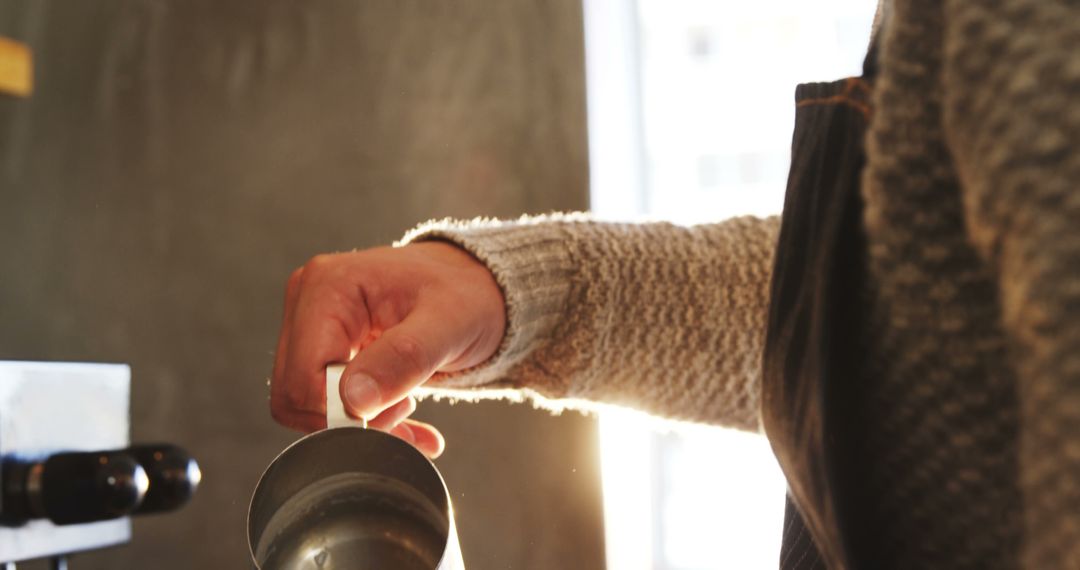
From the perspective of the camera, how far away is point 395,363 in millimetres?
491

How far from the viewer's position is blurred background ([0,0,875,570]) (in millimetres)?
633

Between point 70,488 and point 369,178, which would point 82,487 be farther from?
point 369,178

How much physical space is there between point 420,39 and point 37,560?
2.28ft

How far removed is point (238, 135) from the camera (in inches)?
30.5

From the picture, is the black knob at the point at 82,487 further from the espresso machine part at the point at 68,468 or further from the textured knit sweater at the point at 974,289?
the textured knit sweater at the point at 974,289

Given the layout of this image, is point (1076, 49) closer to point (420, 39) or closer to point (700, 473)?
point (420, 39)

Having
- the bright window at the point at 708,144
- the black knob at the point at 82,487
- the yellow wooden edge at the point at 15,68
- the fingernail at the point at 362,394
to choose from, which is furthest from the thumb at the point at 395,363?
the bright window at the point at 708,144

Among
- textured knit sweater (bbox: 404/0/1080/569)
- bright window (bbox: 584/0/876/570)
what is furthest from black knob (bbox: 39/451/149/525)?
bright window (bbox: 584/0/876/570)

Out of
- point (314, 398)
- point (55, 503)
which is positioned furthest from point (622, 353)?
point (55, 503)

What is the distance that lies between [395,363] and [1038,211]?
36 cm

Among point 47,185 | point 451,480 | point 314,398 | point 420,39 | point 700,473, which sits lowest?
point 700,473

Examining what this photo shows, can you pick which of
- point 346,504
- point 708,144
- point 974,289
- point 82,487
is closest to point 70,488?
point 82,487

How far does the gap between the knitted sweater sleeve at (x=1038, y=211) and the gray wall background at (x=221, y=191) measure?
0.57 m

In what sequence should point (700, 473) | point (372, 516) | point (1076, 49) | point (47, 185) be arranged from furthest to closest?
point (700, 473), point (47, 185), point (372, 516), point (1076, 49)
